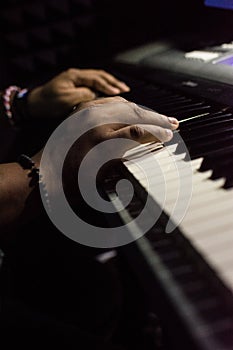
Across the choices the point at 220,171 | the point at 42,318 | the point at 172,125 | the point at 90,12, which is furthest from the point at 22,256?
the point at 90,12

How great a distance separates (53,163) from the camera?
36.1 inches

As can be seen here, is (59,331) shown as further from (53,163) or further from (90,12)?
(90,12)

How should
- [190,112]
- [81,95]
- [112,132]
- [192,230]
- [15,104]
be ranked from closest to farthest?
[192,230], [112,132], [190,112], [81,95], [15,104]

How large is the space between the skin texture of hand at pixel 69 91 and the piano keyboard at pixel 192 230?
0.53 metres

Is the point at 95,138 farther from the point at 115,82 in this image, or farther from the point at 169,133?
the point at 115,82

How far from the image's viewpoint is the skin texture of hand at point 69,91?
1.41 metres

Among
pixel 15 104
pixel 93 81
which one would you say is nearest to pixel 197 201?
pixel 93 81

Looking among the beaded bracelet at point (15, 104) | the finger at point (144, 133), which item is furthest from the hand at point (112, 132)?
the beaded bracelet at point (15, 104)

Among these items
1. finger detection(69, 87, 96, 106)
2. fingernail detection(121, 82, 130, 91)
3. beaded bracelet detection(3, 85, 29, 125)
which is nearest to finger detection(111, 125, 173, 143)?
fingernail detection(121, 82, 130, 91)

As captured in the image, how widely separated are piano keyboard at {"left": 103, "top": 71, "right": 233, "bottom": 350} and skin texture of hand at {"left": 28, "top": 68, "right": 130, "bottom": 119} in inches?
21.0

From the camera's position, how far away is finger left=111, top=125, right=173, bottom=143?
2.64 feet

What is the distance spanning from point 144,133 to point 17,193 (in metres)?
0.34

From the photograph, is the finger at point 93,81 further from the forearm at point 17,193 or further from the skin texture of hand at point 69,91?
the forearm at point 17,193

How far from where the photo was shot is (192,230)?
0.56m
